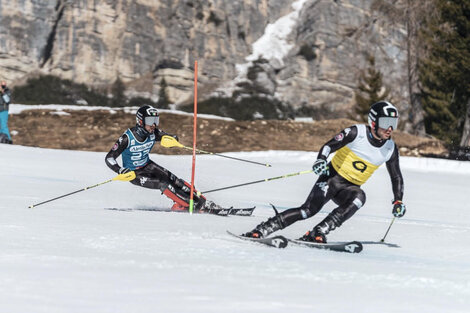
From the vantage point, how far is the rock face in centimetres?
9781

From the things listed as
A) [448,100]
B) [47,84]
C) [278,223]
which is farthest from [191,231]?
[47,84]

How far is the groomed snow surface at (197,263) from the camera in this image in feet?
12.9

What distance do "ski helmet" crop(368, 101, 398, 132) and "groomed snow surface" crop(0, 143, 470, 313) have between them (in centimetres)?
127

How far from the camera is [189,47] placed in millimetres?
107250

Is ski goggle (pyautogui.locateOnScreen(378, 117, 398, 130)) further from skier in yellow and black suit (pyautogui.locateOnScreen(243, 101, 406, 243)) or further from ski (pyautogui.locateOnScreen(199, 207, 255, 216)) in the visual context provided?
ski (pyautogui.locateOnScreen(199, 207, 255, 216))

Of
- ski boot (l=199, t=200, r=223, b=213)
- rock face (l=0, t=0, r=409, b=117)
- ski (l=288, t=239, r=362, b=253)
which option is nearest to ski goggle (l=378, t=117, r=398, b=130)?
ski (l=288, t=239, r=362, b=253)

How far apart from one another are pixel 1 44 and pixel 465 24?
3201 inches

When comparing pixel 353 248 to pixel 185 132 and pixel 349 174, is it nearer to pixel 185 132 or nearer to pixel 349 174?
pixel 349 174

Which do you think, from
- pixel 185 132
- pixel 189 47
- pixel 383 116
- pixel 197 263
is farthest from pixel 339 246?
pixel 189 47

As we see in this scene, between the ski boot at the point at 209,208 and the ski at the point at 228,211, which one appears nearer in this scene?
the ski at the point at 228,211

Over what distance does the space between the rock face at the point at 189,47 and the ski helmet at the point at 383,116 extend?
84908 millimetres

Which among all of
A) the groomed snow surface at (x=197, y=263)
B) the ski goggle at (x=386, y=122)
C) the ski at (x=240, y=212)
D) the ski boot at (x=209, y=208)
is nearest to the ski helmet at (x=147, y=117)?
the groomed snow surface at (x=197, y=263)

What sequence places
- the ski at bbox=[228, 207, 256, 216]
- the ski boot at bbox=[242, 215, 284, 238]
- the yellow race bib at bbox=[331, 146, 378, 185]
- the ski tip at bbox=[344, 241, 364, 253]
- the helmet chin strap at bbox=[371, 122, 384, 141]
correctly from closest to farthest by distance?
the ski tip at bbox=[344, 241, 364, 253]
the ski boot at bbox=[242, 215, 284, 238]
the helmet chin strap at bbox=[371, 122, 384, 141]
the yellow race bib at bbox=[331, 146, 378, 185]
the ski at bbox=[228, 207, 256, 216]

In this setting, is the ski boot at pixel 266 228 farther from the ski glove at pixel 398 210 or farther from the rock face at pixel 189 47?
the rock face at pixel 189 47
